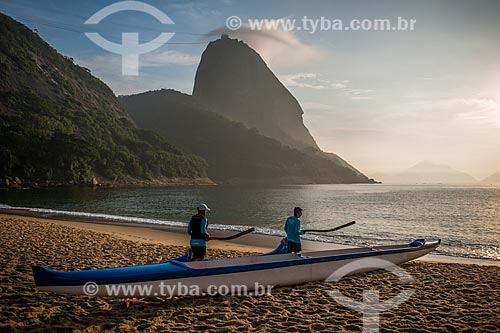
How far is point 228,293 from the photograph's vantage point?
7863 millimetres

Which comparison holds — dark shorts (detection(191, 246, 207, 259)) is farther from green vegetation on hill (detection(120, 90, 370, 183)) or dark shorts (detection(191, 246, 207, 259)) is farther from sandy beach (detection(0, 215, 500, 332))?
green vegetation on hill (detection(120, 90, 370, 183))

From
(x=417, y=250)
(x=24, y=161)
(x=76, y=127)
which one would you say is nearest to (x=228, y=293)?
(x=417, y=250)

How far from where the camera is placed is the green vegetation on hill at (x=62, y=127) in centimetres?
7806

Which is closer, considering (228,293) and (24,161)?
(228,293)

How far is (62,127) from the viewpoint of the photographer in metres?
96.5

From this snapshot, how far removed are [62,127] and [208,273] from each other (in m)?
104

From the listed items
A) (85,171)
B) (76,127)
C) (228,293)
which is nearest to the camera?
(228,293)

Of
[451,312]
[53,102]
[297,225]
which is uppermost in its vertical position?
[53,102]

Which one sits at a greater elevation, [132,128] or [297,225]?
[132,128]

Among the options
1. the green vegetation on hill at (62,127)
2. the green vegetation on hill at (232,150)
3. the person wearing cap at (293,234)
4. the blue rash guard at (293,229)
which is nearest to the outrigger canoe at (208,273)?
the person wearing cap at (293,234)

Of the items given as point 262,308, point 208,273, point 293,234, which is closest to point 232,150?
point 293,234

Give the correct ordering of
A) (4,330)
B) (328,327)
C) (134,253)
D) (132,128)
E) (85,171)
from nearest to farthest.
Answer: (4,330)
(328,327)
(134,253)
(85,171)
(132,128)

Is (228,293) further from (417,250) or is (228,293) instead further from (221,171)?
(221,171)

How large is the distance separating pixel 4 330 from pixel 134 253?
7.29 m
